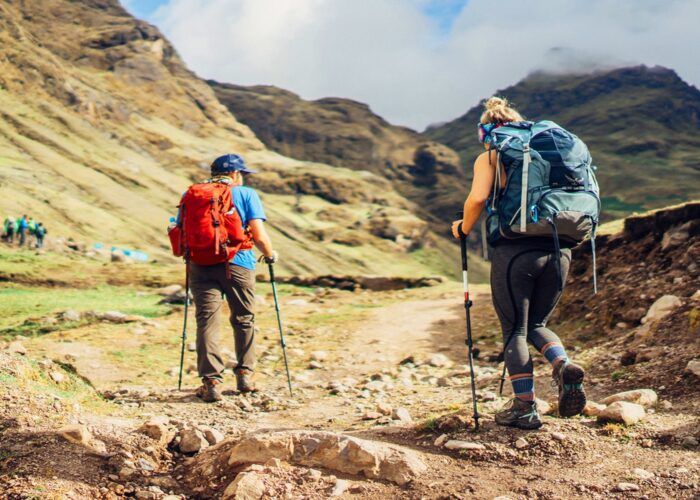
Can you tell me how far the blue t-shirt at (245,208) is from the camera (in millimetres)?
7686

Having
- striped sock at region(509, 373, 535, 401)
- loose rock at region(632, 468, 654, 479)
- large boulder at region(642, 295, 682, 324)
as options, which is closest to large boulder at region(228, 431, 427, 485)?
striped sock at region(509, 373, 535, 401)

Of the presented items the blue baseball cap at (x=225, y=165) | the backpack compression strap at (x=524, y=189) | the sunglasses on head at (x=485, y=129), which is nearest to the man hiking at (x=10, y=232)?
the blue baseball cap at (x=225, y=165)

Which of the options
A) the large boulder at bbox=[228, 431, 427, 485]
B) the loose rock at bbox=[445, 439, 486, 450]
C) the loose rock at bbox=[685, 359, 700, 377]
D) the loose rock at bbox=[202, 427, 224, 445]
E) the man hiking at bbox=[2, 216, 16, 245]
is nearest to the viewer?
the large boulder at bbox=[228, 431, 427, 485]

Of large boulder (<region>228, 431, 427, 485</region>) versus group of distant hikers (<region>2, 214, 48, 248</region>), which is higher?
group of distant hikers (<region>2, 214, 48, 248</region>)

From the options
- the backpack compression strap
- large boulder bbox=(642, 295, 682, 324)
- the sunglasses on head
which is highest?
the sunglasses on head

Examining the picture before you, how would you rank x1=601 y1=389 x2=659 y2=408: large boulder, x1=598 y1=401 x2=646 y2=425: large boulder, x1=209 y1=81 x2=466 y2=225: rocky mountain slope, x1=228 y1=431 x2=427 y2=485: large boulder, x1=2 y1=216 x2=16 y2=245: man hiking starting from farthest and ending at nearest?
x1=209 y1=81 x2=466 y2=225: rocky mountain slope, x1=2 y1=216 x2=16 y2=245: man hiking, x1=601 y1=389 x2=659 y2=408: large boulder, x1=598 y1=401 x2=646 y2=425: large boulder, x1=228 y1=431 x2=427 y2=485: large boulder

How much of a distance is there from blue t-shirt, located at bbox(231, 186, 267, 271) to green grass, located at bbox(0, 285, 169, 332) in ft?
25.9

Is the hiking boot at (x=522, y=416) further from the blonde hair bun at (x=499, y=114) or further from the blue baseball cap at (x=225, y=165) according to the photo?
the blue baseball cap at (x=225, y=165)

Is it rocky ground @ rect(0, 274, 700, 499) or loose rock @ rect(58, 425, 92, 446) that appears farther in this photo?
loose rock @ rect(58, 425, 92, 446)

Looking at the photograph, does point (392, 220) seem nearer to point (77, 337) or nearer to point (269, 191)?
point (269, 191)

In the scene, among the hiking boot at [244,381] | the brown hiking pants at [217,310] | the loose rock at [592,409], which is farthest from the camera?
the hiking boot at [244,381]

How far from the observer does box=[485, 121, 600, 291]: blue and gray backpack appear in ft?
16.6

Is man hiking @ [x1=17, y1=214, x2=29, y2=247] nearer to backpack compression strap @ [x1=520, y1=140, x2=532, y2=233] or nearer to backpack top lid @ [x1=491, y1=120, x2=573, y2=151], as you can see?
backpack top lid @ [x1=491, y1=120, x2=573, y2=151]

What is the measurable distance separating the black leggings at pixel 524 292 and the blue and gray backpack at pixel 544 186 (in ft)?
0.50
